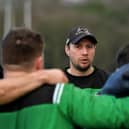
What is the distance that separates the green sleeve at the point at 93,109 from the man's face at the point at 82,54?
281 cm

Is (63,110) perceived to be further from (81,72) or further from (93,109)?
(81,72)

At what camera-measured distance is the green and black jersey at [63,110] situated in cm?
365

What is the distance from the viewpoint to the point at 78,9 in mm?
57438

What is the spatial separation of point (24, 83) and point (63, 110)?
0.26 metres

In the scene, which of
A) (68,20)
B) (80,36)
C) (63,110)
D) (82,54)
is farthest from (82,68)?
(68,20)

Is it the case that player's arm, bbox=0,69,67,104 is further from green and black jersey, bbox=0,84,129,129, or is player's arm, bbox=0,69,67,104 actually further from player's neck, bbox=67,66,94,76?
player's neck, bbox=67,66,94,76

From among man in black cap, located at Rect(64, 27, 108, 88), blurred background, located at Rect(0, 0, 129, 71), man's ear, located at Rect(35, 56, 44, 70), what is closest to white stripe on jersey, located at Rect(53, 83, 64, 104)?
man's ear, located at Rect(35, 56, 44, 70)

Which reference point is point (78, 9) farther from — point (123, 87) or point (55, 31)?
point (123, 87)

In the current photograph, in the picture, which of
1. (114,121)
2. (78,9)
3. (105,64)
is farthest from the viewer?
(78,9)

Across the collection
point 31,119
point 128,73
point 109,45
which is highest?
point 128,73

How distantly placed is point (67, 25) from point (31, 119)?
46.4 metres

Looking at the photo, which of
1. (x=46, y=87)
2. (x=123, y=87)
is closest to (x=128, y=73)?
(x=123, y=87)

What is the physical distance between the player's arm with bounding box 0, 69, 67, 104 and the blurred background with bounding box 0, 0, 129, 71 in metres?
36.9

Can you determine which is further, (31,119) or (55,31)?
(55,31)
